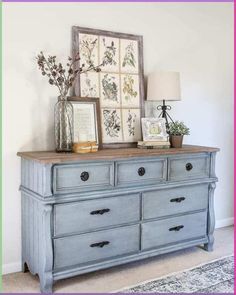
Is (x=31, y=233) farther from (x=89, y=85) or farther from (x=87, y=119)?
(x=89, y=85)

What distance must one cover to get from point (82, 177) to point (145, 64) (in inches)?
51.7

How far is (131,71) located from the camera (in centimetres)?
315

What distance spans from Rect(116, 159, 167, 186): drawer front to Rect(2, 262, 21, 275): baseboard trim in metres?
0.97

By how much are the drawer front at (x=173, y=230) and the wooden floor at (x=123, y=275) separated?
157 mm

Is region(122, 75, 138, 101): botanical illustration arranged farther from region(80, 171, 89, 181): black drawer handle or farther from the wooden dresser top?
region(80, 171, 89, 181): black drawer handle

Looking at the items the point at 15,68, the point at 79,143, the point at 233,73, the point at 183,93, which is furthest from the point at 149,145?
the point at 233,73

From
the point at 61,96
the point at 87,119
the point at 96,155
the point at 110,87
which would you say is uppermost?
the point at 110,87

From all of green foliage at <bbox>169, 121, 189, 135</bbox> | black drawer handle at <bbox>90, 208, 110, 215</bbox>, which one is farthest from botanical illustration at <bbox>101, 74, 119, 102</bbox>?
black drawer handle at <bbox>90, 208, 110, 215</bbox>

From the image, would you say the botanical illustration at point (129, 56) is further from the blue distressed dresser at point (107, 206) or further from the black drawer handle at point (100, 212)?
the black drawer handle at point (100, 212)

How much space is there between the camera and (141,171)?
2693 mm

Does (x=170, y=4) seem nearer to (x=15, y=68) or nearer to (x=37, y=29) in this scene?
(x=37, y=29)

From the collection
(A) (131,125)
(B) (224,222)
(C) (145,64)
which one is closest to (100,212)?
(A) (131,125)

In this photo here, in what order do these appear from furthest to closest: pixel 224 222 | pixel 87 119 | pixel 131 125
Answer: pixel 224 222, pixel 131 125, pixel 87 119

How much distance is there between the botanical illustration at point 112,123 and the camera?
9.92 feet
